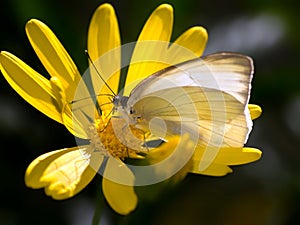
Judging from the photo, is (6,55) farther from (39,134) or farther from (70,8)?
(70,8)

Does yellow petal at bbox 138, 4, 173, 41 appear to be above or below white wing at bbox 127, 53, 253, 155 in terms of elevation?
above

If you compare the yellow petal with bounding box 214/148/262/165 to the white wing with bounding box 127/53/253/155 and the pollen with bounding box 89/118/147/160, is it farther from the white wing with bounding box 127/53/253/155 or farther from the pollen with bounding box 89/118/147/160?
the pollen with bounding box 89/118/147/160

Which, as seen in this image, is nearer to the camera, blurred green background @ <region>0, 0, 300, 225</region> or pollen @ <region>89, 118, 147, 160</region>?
pollen @ <region>89, 118, 147, 160</region>

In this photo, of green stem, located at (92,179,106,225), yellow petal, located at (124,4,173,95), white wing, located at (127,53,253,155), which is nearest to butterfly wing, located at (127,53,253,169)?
white wing, located at (127,53,253,155)

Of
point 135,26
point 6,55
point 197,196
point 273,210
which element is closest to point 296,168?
point 273,210

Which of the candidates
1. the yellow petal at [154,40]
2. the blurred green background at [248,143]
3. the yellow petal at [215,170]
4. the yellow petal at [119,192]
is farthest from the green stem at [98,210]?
the yellow petal at [154,40]

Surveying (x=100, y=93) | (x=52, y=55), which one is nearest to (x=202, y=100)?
(x=100, y=93)

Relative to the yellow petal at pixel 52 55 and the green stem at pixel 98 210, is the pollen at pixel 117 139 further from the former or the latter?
the green stem at pixel 98 210

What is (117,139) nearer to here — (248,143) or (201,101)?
(201,101)
